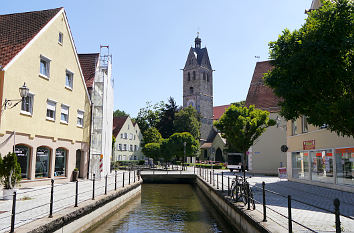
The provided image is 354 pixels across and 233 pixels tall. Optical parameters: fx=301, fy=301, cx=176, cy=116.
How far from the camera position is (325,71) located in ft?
25.8

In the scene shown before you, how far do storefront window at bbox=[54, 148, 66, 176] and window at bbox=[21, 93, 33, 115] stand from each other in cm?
391

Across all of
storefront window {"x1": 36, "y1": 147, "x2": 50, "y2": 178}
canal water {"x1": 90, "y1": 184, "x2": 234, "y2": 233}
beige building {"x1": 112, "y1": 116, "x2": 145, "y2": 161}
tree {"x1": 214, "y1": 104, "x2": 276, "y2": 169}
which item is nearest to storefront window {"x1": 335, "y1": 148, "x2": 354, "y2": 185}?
tree {"x1": 214, "y1": 104, "x2": 276, "y2": 169}

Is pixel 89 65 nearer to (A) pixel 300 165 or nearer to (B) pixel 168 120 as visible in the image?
(A) pixel 300 165

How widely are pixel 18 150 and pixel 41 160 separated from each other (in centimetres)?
234

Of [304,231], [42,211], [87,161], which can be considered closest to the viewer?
[304,231]

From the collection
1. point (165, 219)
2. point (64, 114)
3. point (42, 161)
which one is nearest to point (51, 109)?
point (64, 114)

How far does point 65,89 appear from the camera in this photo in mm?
19969

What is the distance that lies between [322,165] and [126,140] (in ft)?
146

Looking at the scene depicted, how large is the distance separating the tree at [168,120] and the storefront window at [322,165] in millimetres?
48984

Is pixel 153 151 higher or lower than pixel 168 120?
lower

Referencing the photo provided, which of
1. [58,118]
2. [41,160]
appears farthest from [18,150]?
[58,118]

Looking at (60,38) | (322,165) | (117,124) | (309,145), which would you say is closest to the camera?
(322,165)

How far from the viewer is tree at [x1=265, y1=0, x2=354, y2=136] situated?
770cm

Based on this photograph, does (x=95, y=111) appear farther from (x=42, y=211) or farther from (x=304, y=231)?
(x=304, y=231)
